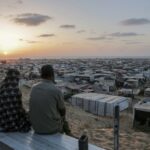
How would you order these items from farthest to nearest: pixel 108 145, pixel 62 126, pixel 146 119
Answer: pixel 146 119
pixel 108 145
pixel 62 126

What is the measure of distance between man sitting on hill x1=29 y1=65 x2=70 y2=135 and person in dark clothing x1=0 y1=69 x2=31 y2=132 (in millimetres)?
279

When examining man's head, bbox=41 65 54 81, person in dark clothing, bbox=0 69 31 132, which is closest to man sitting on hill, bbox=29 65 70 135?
man's head, bbox=41 65 54 81

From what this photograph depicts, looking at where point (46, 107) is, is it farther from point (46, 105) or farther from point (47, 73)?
point (47, 73)

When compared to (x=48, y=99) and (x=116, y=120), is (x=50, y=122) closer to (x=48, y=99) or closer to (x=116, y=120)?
(x=48, y=99)

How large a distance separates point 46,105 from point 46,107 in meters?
0.04

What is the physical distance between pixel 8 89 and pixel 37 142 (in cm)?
106

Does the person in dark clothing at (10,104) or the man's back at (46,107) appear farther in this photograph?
the person in dark clothing at (10,104)

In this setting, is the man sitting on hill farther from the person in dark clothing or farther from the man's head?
the person in dark clothing

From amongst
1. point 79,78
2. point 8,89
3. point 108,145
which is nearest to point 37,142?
point 8,89

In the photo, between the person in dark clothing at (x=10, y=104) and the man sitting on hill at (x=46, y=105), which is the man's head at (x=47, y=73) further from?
the person in dark clothing at (x=10, y=104)

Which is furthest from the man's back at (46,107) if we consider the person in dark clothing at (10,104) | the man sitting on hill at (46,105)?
the person in dark clothing at (10,104)

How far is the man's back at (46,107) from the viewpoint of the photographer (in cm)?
434

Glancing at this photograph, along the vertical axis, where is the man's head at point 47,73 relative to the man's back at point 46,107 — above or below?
above

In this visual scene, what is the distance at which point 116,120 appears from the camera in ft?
14.1
